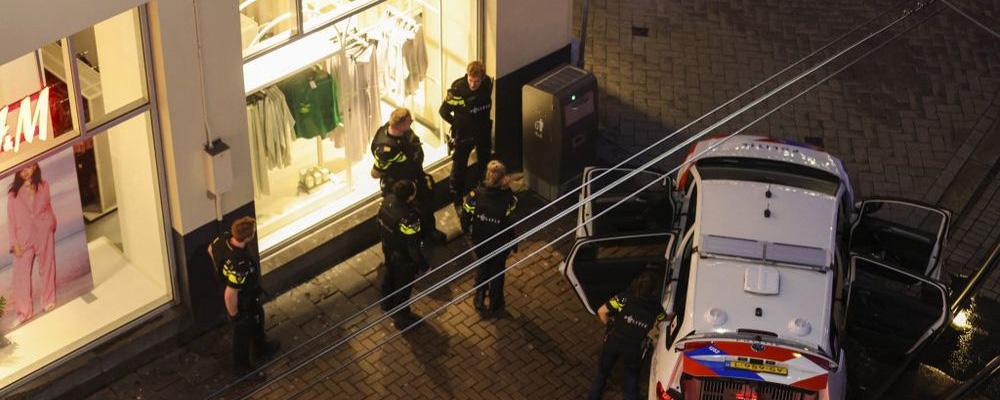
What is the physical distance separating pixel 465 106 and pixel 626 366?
3.67 m

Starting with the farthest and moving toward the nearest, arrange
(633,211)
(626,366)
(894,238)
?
(633,211) < (894,238) < (626,366)

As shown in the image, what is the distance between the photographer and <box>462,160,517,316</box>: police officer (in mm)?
12750

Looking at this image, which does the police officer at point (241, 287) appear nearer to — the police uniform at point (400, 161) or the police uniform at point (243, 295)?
the police uniform at point (243, 295)

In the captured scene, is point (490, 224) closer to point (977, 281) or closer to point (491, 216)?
point (491, 216)

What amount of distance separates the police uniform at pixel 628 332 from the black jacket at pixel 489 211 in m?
1.37

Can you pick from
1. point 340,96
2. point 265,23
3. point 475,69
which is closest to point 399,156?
point 340,96

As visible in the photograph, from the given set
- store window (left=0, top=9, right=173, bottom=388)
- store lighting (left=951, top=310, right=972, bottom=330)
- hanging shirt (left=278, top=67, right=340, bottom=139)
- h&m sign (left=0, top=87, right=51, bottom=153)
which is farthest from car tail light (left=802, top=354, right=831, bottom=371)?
h&m sign (left=0, top=87, right=51, bottom=153)

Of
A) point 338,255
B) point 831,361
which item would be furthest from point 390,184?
point 831,361

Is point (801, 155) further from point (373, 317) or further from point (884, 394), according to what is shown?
point (373, 317)

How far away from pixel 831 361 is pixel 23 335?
6.94m

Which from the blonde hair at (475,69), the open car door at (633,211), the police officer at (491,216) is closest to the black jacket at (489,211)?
the police officer at (491,216)

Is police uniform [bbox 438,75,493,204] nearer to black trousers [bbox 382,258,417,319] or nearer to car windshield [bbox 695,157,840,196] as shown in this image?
black trousers [bbox 382,258,417,319]

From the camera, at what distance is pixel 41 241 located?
11.7m

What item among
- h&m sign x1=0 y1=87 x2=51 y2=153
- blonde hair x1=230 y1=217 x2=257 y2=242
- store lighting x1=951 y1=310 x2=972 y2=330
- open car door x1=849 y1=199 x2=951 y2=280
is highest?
h&m sign x1=0 y1=87 x2=51 y2=153
